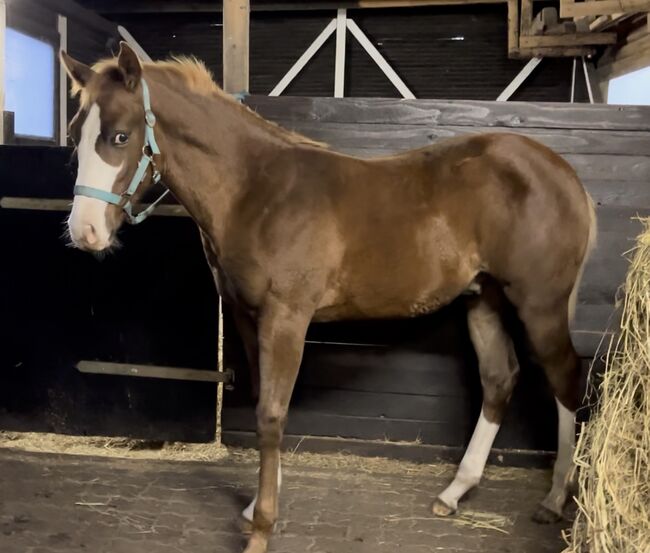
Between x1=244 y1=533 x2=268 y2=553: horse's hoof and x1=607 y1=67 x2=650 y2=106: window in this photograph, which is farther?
x1=607 y1=67 x2=650 y2=106: window

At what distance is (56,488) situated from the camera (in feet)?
8.28

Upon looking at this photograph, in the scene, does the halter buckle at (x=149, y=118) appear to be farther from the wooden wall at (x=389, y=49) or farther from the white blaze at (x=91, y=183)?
the wooden wall at (x=389, y=49)

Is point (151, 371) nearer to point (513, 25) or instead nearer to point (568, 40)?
point (568, 40)

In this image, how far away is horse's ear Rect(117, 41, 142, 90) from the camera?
1801mm

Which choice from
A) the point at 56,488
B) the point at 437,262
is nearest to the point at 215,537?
the point at 56,488

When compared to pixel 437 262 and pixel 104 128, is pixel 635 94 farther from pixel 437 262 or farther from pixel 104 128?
pixel 104 128

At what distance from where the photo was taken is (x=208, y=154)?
2.04 metres

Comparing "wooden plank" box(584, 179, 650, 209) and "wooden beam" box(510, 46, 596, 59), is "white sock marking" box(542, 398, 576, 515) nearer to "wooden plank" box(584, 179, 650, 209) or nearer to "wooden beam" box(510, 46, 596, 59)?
"wooden plank" box(584, 179, 650, 209)

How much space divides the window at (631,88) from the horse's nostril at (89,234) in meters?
3.62

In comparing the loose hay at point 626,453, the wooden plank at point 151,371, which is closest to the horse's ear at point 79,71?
the wooden plank at point 151,371

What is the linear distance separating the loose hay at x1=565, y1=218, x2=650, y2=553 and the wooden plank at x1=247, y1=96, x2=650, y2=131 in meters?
1.06

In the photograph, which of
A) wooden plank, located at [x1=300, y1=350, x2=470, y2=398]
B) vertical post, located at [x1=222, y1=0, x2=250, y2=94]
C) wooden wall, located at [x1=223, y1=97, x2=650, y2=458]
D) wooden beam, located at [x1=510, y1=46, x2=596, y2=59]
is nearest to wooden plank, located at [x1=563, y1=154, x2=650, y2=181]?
wooden wall, located at [x1=223, y1=97, x2=650, y2=458]

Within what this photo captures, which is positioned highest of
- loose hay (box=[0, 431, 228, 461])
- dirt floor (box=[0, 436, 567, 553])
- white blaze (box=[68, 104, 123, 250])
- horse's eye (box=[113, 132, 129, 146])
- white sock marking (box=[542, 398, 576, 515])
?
horse's eye (box=[113, 132, 129, 146])

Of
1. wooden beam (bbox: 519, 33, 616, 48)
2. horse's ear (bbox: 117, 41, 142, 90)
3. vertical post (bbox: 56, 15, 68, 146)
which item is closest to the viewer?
horse's ear (bbox: 117, 41, 142, 90)
